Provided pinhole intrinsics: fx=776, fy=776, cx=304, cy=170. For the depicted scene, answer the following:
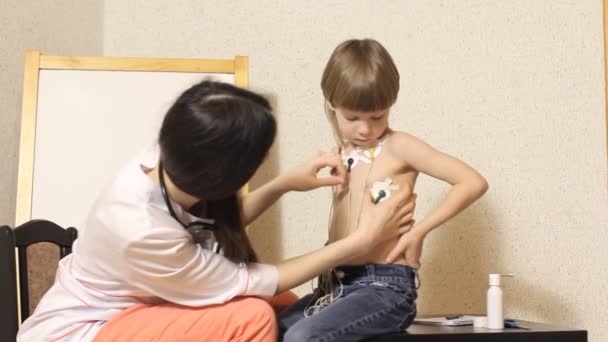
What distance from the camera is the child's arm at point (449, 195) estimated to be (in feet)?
4.66

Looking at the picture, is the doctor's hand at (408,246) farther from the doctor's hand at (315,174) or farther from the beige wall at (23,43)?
the beige wall at (23,43)

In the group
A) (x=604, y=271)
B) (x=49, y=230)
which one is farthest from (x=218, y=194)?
(x=604, y=271)

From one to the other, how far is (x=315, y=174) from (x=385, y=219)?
0.53 ft

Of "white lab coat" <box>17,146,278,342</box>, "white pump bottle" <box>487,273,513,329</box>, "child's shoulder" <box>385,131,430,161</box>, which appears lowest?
"white pump bottle" <box>487,273,513,329</box>

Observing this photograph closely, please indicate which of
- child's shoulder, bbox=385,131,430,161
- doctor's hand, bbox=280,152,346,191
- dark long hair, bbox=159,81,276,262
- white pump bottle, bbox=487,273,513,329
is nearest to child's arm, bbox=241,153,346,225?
doctor's hand, bbox=280,152,346,191

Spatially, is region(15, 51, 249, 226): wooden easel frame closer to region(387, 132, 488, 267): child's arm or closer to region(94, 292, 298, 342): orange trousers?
region(387, 132, 488, 267): child's arm

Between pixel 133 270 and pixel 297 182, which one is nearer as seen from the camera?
pixel 133 270

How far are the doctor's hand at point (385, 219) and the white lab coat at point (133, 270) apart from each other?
172mm

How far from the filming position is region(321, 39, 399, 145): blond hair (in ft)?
4.59

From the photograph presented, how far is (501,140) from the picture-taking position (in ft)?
6.64

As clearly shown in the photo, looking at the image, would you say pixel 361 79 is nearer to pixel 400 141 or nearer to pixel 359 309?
pixel 400 141

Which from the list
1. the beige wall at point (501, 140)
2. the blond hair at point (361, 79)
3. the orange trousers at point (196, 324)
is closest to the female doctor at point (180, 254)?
the orange trousers at point (196, 324)

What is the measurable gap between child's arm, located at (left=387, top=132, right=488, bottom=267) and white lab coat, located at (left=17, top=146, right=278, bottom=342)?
10.7 inches

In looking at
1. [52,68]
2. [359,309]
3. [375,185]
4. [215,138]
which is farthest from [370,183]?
[52,68]
